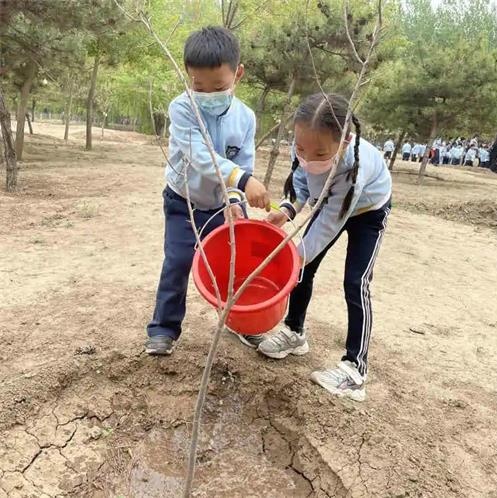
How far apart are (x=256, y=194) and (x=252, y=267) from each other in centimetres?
55

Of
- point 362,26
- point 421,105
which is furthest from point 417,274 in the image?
point 421,105

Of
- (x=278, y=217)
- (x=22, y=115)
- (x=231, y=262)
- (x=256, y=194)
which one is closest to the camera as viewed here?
(x=231, y=262)

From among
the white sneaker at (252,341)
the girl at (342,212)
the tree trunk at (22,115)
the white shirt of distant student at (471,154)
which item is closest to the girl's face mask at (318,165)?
the girl at (342,212)

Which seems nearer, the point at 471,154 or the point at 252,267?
the point at 252,267

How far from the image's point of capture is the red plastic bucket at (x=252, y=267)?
6.23 feet

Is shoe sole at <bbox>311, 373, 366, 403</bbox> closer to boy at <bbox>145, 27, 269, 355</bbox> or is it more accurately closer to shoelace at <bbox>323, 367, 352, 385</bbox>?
shoelace at <bbox>323, 367, 352, 385</bbox>

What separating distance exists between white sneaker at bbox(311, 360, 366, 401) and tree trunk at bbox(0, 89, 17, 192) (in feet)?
19.1

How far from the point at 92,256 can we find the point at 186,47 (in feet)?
8.26

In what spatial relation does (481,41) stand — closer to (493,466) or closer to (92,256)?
(92,256)

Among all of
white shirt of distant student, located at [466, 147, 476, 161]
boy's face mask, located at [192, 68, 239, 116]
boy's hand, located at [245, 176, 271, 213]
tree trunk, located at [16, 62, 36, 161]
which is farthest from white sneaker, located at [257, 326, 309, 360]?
white shirt of distant student, located at [466, 147, 476, 161]

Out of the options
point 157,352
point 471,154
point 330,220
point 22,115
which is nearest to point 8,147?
point 157,352

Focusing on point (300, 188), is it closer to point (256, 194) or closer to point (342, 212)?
point (342, 212)

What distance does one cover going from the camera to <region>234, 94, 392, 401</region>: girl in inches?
71.1

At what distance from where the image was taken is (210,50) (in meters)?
1.90
